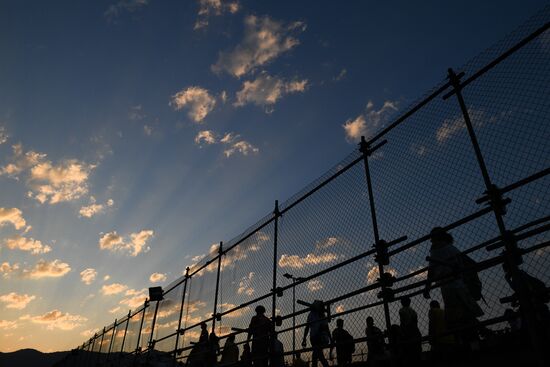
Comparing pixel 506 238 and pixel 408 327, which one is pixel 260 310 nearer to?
pixel 408 327

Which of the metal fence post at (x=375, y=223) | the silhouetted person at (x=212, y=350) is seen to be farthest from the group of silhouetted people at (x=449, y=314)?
the silhouetted person at (x=212, y=350)

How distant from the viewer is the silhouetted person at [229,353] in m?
7.57

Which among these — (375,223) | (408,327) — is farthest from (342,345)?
(375,223)

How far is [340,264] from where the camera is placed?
196 inches

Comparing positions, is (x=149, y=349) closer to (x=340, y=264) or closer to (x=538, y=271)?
(x=340, y=264)

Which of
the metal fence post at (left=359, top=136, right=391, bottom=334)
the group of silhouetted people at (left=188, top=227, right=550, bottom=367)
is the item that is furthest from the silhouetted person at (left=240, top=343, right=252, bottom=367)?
the metal fence post at (left=359, top=136, right=391, bottom=334)

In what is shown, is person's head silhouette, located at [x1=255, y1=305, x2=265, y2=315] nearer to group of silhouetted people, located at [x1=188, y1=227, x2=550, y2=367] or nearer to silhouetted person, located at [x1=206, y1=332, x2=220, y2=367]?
group of silhouetted people, located at [x1=188, y1=227, x2=550, y2=367]

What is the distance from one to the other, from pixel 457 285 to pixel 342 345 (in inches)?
61.0

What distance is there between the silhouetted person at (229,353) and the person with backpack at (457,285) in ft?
14.6

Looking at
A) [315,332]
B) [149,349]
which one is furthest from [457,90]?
[149,349]

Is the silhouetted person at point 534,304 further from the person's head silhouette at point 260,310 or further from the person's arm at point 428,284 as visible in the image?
the person's head silhouette at point 260,310

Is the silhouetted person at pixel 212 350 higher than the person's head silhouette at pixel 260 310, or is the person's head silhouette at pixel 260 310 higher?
the person's head silhouette at pixel 260 310

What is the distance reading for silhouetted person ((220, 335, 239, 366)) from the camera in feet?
24.8

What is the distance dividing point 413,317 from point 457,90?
350cm
